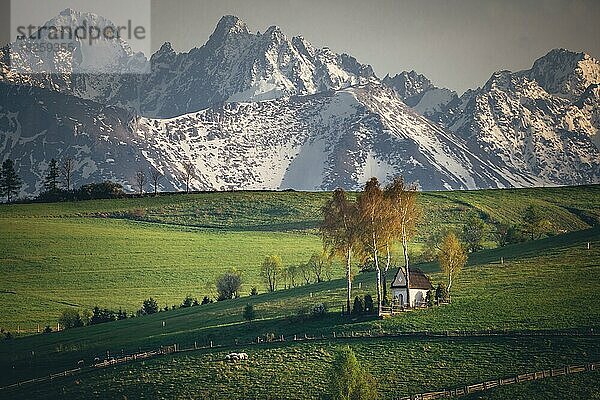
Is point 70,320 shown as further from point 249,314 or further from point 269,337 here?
point 269,337

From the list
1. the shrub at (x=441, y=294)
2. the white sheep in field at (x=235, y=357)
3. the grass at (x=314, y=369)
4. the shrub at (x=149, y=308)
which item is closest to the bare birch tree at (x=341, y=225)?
the shrub at (x=441, y=294)

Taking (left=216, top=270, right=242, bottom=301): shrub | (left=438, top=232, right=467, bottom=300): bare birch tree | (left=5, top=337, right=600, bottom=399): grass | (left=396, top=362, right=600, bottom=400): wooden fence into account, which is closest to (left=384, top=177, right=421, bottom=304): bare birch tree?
(left=438, top=232, right=467, bottom=300): bare birch tree

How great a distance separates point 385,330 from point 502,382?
56.2 feet

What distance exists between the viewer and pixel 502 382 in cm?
8625

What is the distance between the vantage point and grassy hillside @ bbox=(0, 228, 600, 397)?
91.6 m

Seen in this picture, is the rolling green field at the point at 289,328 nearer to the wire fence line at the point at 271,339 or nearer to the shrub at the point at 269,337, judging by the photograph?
the wire fence line at the point at 271,339

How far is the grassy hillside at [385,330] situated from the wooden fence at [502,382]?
1.41 meters

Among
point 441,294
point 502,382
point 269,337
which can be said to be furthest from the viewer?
point 441,294

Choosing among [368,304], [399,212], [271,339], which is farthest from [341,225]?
[271,339]

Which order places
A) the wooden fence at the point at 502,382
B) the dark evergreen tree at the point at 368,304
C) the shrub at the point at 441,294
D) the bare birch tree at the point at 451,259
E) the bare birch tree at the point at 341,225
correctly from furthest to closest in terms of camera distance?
the bare birch tree at the point at 451,259, the bare birch tree at the point at 341,225, the shrub at the point at 441,294, the dark evergreen tree at the point at 368,304, the wooden fence at the point at 502,382

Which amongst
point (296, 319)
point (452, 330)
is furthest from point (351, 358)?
point (296, 319)

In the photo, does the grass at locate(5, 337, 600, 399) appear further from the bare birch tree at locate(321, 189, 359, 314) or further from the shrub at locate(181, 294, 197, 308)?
the shrub at locate(181, 294, 197, 308)

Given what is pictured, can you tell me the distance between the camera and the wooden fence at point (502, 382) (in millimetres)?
85062

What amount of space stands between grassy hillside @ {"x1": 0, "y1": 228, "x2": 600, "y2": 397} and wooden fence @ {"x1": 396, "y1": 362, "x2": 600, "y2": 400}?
1.41 metres
